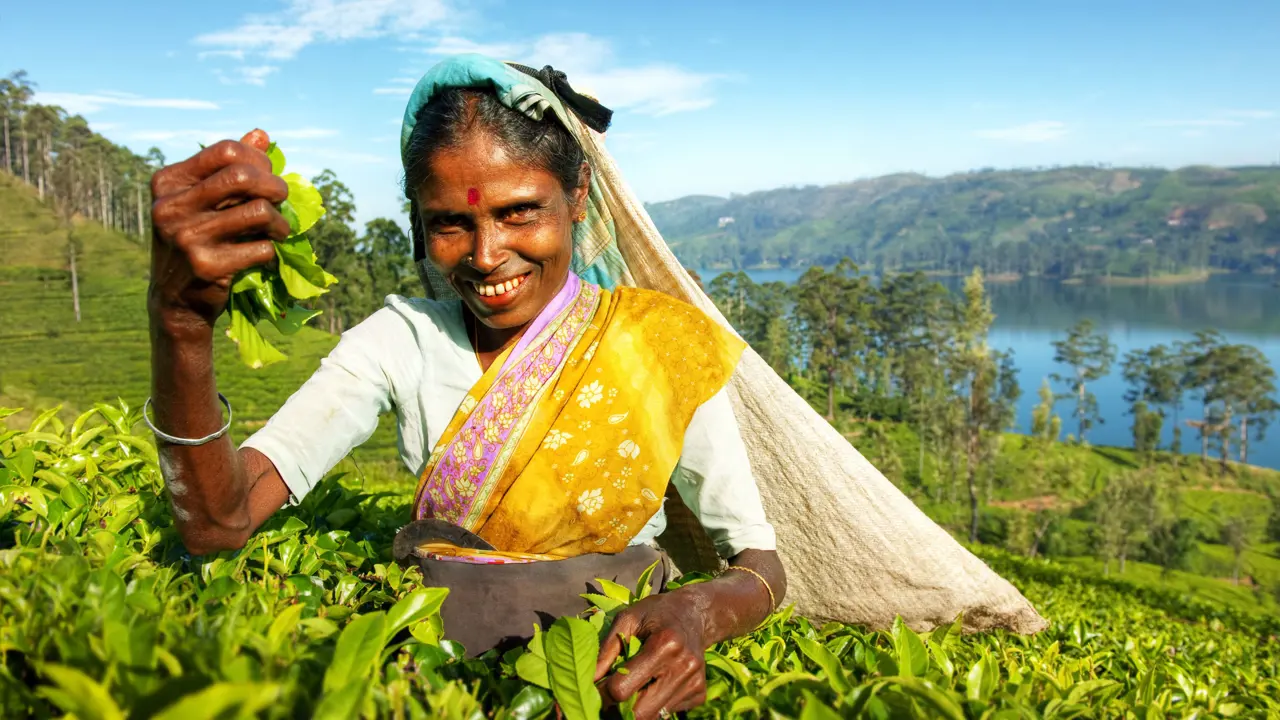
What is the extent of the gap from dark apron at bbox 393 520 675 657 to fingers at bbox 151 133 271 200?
963 mm

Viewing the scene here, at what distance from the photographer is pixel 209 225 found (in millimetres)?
1315

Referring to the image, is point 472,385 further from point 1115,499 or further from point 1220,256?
point 1220,256

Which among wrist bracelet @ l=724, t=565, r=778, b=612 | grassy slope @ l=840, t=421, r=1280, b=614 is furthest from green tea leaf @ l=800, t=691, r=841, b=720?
grassy slope @ l=840, t=421, r=1280, b=614

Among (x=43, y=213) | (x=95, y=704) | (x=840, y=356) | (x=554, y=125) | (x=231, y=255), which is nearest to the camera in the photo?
(x=95, y=704)

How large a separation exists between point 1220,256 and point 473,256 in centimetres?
21687

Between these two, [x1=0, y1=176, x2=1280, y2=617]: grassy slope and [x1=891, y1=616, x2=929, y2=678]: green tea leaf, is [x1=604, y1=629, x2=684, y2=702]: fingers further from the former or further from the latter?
[x1=0, y1=176, x2=1280, y2=617]: grassy slope

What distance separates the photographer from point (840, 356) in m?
60.4

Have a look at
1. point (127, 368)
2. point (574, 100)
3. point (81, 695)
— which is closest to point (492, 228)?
point (574, 100)

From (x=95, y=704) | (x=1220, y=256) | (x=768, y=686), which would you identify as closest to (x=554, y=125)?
(x=768, y=686)

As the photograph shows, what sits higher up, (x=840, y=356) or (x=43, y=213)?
(x=43, y=213)

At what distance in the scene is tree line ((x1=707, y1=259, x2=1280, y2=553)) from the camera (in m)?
49.8

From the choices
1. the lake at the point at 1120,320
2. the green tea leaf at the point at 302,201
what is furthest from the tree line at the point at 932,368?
the green tea leaf at the point at 302,201

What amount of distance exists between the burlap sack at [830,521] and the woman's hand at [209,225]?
53.1 inches

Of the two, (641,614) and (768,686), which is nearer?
(768,686)
